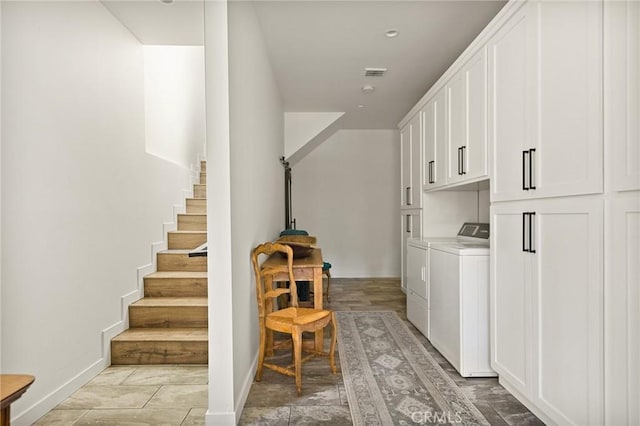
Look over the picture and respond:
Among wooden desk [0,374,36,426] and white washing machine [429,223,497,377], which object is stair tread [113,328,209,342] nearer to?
wooden desk [0,374,36,426]

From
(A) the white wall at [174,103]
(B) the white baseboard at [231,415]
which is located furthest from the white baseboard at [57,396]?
(A) the white wall at [174,103]

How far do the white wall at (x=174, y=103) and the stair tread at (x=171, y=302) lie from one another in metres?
1.43

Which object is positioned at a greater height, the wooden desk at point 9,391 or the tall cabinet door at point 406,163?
the tall cabinet door at point 406,163

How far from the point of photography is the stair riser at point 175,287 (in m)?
3.12

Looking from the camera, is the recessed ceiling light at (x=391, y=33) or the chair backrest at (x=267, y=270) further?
the recessed ceiling light at (x=391, y=33)

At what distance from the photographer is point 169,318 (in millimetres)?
2877

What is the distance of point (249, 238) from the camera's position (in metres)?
2.40

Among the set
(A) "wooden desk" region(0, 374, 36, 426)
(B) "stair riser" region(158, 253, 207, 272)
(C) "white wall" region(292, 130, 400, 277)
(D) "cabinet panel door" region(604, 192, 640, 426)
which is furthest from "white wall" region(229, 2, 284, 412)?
(C) "white wall" region(292, 130, 400, 277)

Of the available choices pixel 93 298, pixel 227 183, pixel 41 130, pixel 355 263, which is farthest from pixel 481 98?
pixel 355 263

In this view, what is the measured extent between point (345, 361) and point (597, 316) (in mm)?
1698

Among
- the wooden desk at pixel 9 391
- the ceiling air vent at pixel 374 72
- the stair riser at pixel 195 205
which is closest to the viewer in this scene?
the wooden desk at pixel 9 391

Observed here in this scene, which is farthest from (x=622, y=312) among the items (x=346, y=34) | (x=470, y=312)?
(x=346, y=34)

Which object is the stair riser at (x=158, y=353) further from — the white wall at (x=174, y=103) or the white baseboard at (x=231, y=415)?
the white wall at (x=174, y=103)

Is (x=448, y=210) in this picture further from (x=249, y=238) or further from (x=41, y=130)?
(x=41, y=130)
